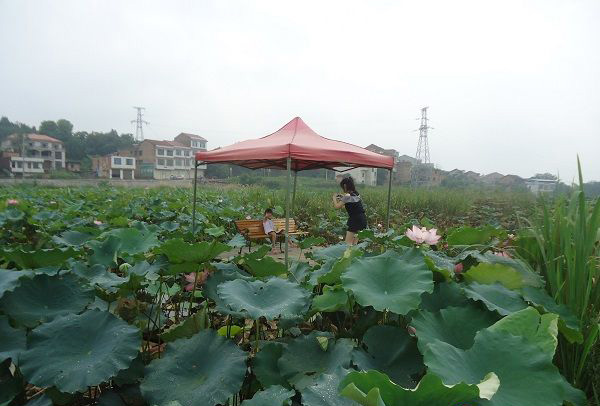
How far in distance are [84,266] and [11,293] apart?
0.31m

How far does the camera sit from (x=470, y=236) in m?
1.68

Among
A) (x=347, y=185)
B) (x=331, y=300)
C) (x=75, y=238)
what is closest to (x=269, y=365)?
(x=331, y=300)

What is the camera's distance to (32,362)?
0.94 meters

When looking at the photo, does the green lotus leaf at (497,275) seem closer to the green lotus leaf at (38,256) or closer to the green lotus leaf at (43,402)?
the green lotus leaf at (43,402)

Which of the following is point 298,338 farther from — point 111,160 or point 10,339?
point 111,160

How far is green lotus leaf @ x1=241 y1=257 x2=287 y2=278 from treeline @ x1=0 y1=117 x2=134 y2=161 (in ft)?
209

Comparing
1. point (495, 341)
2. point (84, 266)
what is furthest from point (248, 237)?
point (495, 341)

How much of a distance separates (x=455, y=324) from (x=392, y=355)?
0.19 m

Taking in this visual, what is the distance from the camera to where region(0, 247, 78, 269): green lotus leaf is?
1.33 meters

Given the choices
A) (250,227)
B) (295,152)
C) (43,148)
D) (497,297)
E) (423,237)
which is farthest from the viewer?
(43,148)

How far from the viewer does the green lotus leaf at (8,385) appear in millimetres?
979

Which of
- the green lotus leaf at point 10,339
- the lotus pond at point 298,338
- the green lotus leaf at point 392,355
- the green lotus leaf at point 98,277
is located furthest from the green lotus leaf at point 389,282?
the green lotus leaf at point 10,339

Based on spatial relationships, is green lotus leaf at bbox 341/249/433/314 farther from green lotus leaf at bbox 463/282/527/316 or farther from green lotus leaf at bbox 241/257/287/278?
green lotus leaf at bbox 241/257/287/278

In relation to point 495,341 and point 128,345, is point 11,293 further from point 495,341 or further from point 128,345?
point 495,341
